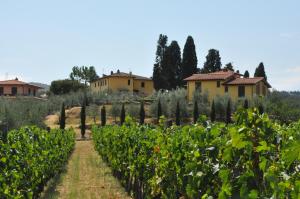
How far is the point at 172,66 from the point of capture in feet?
209

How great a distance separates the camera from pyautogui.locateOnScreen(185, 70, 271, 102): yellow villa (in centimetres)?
4841

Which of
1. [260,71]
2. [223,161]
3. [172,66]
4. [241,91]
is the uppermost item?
[172,66]

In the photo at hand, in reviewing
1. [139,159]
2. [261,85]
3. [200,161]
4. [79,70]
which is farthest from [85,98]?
[200,161]

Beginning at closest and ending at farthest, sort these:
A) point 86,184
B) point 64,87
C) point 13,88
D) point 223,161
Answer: point 223,161, point 86,184, point 64,87, point 13,88

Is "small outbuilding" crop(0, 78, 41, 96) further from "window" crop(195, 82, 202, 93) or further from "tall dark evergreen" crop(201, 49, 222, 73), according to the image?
"window" crop(195, 82, 202, 93)

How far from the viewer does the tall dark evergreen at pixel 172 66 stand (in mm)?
63562

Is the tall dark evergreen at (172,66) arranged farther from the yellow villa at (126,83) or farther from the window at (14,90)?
the window at (14,90)

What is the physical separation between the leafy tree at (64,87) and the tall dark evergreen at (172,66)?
537 inches

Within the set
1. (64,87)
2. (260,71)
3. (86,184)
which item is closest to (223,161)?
(86,184)

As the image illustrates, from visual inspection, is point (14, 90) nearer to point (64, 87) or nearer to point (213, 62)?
point (64, 87)

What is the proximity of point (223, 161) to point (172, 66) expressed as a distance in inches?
2343

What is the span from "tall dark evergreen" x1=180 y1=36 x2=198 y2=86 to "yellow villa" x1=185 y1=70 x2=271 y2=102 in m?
8.45

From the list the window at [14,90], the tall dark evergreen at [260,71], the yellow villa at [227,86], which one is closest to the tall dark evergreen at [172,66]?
the yellow villa at [227,86]

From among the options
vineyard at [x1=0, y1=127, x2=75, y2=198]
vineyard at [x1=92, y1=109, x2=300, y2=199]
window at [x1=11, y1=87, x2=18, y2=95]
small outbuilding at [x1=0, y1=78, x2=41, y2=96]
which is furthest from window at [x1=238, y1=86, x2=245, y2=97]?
vineyard at [x1=92, y1=109, x2=300, y2=199]
